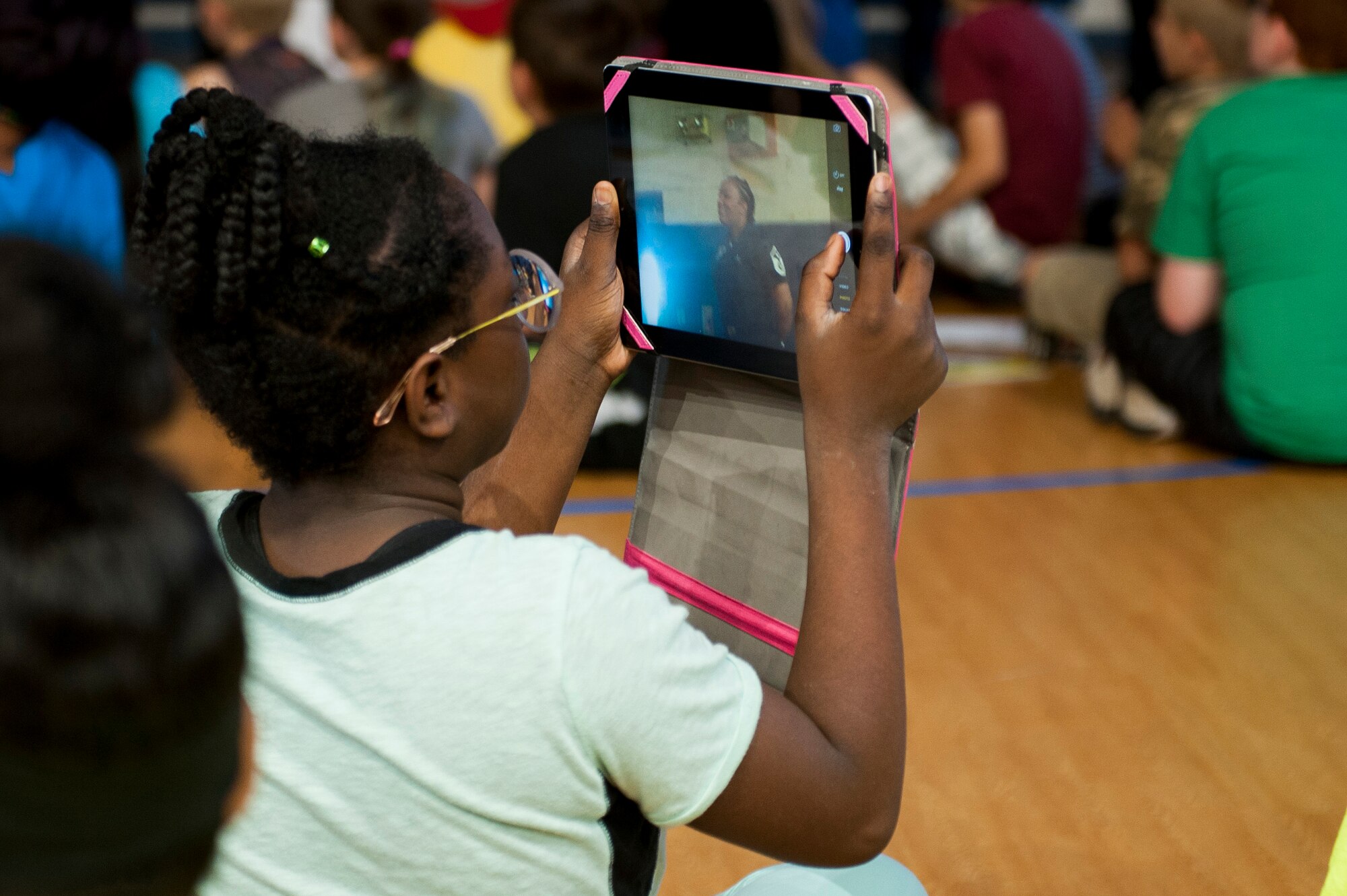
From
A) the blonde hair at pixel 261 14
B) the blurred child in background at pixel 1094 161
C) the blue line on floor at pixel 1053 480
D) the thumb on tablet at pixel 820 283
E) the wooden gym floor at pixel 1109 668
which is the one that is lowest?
the blue line on floor at pixel 1053 480

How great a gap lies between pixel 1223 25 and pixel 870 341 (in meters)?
2.68

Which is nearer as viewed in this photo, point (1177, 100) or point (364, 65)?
point (1177, 100)

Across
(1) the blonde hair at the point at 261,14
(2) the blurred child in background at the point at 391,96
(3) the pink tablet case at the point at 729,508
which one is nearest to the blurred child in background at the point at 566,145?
(2) the blurred child in background at the point at 391,96

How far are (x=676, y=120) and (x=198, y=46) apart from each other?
5.30 m

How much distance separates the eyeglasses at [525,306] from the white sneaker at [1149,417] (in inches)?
84.7

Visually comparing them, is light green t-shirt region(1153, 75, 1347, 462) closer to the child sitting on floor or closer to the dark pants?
the dark pants

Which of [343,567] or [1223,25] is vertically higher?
[1223,25]

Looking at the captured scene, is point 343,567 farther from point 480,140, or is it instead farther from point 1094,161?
point 1094,161

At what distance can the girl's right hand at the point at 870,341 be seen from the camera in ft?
2.67

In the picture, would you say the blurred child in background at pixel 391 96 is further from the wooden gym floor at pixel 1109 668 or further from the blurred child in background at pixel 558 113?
the wooden gym floor at pixel 1109 668

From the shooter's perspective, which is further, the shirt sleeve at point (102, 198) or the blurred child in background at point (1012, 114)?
the blurred child in background at point (1012, 114)

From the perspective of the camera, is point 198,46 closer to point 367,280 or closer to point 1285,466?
point 1285,466

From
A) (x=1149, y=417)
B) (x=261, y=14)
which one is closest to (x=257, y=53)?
(x=261, y=14)

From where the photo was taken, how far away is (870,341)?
81 cm
